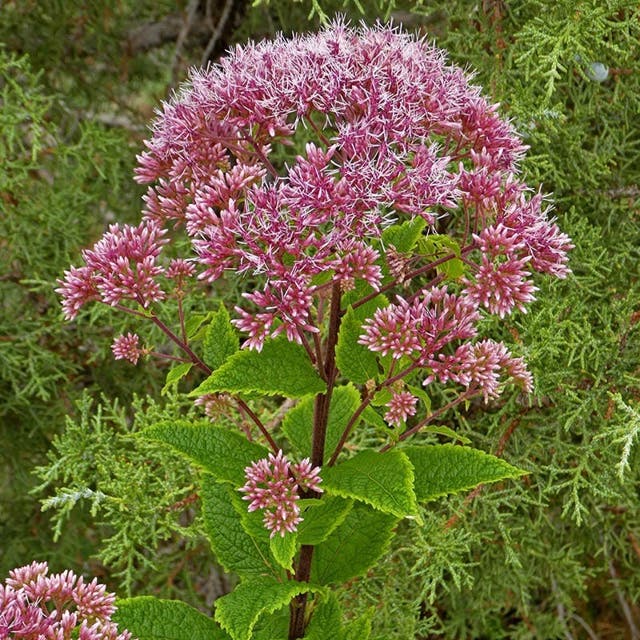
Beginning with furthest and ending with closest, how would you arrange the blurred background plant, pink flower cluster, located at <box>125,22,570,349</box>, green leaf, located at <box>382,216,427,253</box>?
the blurred background plant
green leaf, located at <box>382,216,427,253</box>
pink flower cluster, located at <box>125,22,570,349</box>

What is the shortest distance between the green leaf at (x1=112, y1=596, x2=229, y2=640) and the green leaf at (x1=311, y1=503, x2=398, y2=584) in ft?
0.46

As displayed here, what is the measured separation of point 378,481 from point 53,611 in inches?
15.2

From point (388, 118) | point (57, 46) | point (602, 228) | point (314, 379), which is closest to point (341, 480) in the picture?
point (314, 379)

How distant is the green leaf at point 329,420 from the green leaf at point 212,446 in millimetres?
107

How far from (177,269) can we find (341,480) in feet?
1.03

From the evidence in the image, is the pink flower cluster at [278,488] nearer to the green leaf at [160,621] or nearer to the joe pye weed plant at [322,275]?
the joe pye weed plant at [322,275]

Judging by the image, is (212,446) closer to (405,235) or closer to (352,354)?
(352,354)

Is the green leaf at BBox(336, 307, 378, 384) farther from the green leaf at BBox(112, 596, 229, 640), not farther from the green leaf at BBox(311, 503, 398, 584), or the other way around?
the green leaf at BBox(112, 596, 229, 640)

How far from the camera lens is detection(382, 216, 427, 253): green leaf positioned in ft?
3.34

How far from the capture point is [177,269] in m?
1.08

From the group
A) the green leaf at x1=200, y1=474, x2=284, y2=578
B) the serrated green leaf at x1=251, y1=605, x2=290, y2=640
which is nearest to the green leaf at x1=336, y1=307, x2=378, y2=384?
the green leaf at x1=200, y1=474, x2=284, y2=578

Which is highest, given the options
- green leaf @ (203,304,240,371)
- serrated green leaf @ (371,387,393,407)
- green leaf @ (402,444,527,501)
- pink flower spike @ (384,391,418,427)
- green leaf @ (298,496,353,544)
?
green leaf @ (203,304,240,371)

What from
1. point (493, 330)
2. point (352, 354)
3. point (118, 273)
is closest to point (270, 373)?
point (352, 354)

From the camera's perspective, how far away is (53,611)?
3.32 feet
